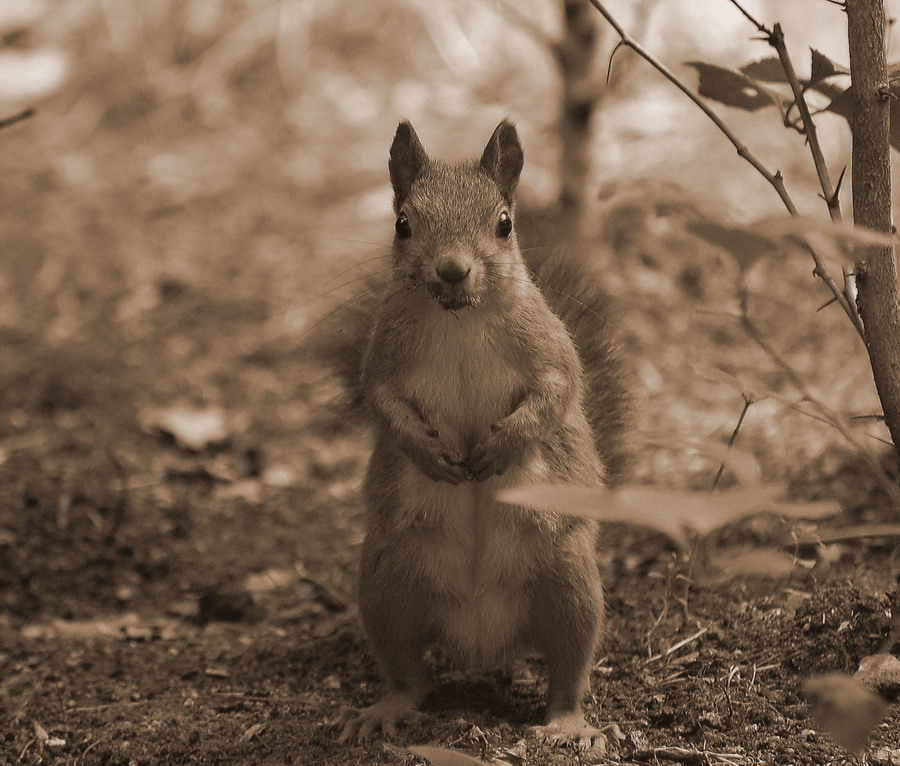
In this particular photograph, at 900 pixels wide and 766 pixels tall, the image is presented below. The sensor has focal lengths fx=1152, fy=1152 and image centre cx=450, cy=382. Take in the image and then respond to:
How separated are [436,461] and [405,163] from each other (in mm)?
762

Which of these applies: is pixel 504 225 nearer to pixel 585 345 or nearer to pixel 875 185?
pixel 585 345

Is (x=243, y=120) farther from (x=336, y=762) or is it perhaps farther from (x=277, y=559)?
(x=336, y=762)

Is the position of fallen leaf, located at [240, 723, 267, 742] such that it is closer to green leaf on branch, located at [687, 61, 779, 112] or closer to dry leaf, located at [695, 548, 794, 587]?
dry leaf, located at [695, 548, 794, 587]

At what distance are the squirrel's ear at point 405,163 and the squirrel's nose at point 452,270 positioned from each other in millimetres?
462

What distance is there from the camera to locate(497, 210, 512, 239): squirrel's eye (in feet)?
8.84

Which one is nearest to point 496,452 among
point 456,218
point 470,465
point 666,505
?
point 470,465

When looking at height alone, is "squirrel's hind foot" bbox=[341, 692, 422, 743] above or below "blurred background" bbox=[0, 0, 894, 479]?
below

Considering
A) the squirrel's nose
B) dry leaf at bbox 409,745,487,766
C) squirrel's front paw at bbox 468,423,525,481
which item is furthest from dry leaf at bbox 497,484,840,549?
squirrel's front paw at bbox 468,423,525,481

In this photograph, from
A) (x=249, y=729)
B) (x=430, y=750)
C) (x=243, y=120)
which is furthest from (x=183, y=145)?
(x=430, y=750)

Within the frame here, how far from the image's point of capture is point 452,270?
2.39m

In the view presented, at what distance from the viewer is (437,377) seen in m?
2.69

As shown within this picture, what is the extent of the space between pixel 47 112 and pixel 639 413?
6397 mm

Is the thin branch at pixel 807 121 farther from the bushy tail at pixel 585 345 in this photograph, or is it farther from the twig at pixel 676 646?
the twig at pixel 676 646

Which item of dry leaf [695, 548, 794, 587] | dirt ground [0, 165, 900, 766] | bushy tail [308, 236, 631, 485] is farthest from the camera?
bushy tail [308, 236, 631, 485]
